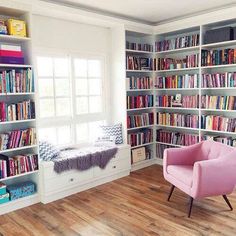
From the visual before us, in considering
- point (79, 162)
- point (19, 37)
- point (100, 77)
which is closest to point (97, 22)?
point (100, 77)

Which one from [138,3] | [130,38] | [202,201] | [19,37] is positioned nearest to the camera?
[19,37]

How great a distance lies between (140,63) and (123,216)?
263cm

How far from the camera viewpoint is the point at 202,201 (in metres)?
3.29

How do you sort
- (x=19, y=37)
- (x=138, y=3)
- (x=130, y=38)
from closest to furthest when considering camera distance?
(x=19, y=37) → (x=138, y=3) → (x=130, y=38)

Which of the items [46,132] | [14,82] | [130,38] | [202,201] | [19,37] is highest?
[130,38]

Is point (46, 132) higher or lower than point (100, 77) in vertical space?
lower

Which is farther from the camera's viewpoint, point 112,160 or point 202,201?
point 112,160

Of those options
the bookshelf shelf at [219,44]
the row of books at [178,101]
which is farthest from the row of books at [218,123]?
the bookshelf shelf at [219,44]

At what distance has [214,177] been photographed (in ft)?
9.04

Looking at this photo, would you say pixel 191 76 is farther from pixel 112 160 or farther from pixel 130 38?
pixel 112 160

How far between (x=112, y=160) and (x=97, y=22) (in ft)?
6.99

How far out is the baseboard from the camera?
3316mm

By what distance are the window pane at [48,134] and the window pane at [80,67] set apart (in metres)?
0.97

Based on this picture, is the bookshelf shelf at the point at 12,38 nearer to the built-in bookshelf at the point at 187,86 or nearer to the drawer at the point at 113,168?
the built-in bookshelf at the point at 187,86
